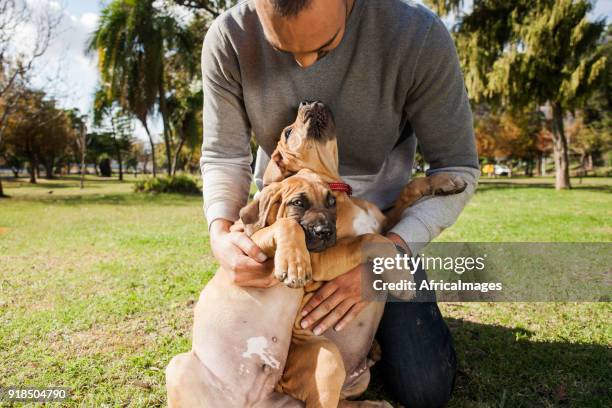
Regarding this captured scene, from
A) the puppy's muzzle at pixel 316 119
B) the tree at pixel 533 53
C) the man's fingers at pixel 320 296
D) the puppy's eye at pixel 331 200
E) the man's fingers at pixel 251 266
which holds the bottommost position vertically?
the man's fingers at pixel 320 296

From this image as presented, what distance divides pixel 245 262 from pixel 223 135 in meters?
1.03

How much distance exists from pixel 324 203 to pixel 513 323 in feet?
7.98

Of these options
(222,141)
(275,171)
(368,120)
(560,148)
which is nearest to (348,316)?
(275,171)

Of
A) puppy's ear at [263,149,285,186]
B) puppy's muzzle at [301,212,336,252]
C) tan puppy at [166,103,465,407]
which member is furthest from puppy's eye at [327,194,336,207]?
puppy's ear at [263,149,285,186]

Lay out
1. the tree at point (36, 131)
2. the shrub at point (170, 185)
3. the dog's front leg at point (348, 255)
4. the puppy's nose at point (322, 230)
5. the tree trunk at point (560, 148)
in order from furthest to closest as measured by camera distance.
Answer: the tree at point (36, 131), the shrub at point (170, 185), the tree trunk at point (560, 148), the dog's front leg at point (348, 255), the puppy's nose at point (322, 230)

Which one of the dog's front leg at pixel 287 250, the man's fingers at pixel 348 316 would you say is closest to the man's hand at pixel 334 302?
the man's fingers at pixel 348 316

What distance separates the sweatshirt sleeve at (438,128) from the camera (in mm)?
2383

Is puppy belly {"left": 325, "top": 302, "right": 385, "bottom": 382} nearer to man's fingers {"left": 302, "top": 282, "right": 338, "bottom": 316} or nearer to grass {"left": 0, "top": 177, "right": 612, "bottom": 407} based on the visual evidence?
man's fingers {"left": 302, "top": 282, "right": 338, "bottom": 316}

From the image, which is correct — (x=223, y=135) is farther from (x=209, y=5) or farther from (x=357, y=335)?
(x=209, y=5)

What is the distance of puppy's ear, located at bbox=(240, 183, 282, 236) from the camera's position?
207 cm

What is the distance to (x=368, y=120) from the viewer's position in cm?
255

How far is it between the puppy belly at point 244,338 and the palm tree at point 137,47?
18.1 meters

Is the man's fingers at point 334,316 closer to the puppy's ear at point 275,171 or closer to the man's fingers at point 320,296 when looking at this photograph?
the man's fingers at point 320,296

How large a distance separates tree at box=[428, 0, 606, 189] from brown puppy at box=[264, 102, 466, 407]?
16720 mm
